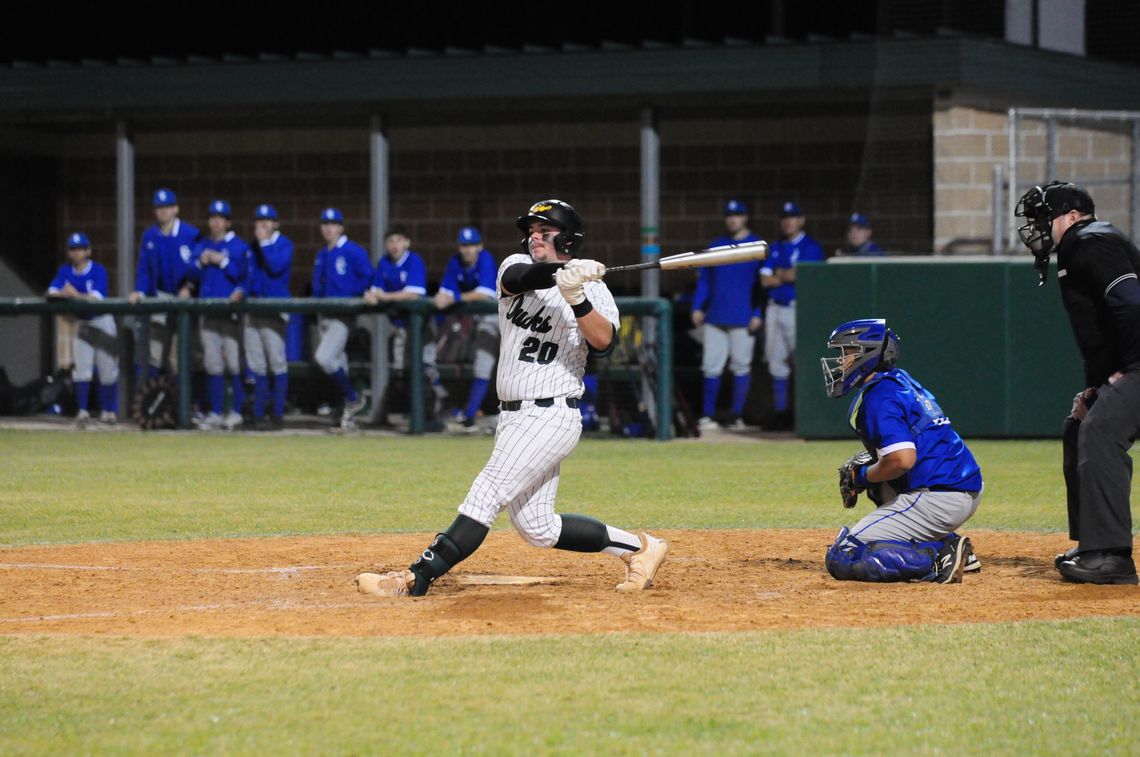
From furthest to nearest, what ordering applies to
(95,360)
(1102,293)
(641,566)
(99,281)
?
(99,281), (95,360), (1102,293), (641,566)

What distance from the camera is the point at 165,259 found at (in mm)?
14938

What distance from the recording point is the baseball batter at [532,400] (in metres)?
5.64

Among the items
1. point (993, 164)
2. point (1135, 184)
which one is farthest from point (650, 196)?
point (1135, 184)

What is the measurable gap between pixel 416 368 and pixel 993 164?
548 cm

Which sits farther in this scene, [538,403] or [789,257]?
[789,257]

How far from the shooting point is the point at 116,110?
1642cm

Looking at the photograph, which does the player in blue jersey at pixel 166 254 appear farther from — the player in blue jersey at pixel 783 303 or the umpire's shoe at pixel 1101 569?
the umpire's shoe at pixel 1101 569

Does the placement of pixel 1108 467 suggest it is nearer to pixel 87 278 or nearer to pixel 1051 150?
pixel 1051 150

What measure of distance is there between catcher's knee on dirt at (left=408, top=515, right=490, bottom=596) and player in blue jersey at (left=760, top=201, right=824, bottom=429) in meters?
8.55

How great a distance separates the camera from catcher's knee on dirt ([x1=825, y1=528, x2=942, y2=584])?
20.3 ft

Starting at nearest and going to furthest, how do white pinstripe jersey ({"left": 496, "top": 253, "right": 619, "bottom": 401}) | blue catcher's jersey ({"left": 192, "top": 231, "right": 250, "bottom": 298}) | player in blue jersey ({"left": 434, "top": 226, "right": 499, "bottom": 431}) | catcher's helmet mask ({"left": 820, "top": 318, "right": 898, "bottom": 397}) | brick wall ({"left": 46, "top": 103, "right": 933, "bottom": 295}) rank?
white pinstripe jersey ({"left": 496, "top": 253, "right": 619, "bottom": 401})
catcher's helmet mask ({"left": 820, "top": 318, "right": 898, "bottom": 397})
player in blue jersey ({"left": 434, "top": 226, "right": 499, "bottom": 431})
blue catcher's jersey ({"left": 192, "top": 231, "right": 250, "bottom": 298})
brick wall ({"left": 46, "top": 103, "right": 933, "bottom": 295})

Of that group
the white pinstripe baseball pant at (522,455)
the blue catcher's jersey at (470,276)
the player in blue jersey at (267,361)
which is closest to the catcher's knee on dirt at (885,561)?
the white pinstripe baseball pant at (522,455)

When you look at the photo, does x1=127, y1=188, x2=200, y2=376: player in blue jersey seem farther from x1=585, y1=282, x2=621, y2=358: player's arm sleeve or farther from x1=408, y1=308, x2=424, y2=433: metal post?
x1=585, y1=282, x2=621, y2=358: player's arm sleeve

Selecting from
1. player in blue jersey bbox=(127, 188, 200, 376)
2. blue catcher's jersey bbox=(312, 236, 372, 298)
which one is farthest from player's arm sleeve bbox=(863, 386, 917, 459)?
player in blue jersey bbox=(127, 188, 200, 376)
